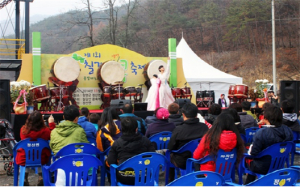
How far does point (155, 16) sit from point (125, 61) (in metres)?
25.5

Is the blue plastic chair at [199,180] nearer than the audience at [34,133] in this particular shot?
Yes

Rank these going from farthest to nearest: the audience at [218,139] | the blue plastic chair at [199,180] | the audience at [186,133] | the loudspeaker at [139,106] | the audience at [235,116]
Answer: the loudspeaker at [139,106]
the audience at [235,116]
the audience at [186,133]
the audience at [218,139]
the blue plastic chair at [199,180]

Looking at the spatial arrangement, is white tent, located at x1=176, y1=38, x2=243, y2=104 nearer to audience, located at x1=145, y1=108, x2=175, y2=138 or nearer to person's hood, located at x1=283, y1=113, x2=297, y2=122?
person's hood, located at x1=283, y1=113, x2=297, y2=122

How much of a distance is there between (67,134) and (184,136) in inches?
47.3

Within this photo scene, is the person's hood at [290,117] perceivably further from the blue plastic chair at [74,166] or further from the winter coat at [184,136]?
the blue plastic chair at [74,166]

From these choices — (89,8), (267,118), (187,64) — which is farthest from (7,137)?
(89,8)

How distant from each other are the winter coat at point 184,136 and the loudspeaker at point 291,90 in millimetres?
4705

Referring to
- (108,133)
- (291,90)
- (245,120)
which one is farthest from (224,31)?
(108,133)

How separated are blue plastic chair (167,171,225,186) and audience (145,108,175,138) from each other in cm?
201

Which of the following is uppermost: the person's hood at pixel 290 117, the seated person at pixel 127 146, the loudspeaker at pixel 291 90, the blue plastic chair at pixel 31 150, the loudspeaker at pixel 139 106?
the loudspeaker at pixel 291 90

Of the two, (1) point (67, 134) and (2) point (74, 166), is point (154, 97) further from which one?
(2) point (74, 166)

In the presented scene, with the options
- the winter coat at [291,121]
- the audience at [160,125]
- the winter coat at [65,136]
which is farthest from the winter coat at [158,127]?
the winter coat at [291,121]

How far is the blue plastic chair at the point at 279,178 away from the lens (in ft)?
6.59

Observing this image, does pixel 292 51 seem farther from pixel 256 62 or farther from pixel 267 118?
pixel 267 118
